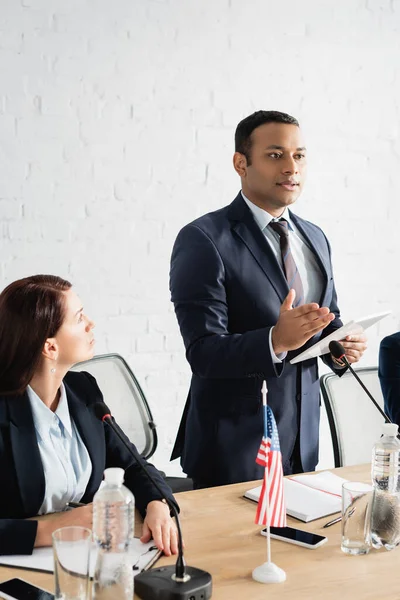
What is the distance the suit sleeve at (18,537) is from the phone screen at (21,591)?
132 mm

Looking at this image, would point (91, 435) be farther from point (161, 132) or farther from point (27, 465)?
point (161, 132)

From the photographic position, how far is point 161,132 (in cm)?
325

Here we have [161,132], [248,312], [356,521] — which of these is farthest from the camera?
[161,132]

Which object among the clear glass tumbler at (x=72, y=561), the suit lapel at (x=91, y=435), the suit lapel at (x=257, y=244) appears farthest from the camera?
the suit lapel at (x=257, y=244)

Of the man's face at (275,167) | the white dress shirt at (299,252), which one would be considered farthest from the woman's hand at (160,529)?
the man's face at (275,167)

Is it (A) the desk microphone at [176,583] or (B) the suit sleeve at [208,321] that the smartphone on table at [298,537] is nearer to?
(A) the desk microphone at [176,583]

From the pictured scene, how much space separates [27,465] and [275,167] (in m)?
1.15

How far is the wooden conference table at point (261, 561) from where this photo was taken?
54.4 inches

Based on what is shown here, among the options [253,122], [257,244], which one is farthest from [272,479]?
[253,122]

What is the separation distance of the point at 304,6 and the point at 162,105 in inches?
32.9

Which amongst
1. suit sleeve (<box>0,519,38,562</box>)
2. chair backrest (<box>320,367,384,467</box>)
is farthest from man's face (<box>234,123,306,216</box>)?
suit sleeve (<box>0,519,38,562</box>)

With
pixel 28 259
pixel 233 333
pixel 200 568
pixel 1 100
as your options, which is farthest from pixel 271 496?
pixel 1 100

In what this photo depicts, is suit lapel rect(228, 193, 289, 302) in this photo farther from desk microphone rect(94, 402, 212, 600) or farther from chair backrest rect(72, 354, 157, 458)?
desk microphone rect(94, 402, 212, 600)

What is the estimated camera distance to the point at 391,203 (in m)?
3.80
